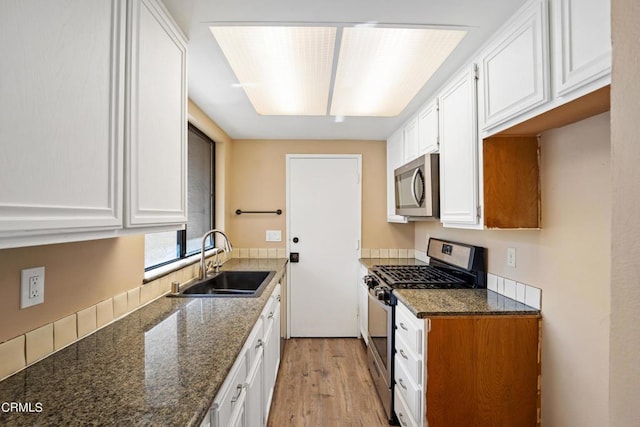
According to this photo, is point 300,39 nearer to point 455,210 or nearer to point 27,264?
point 455,210

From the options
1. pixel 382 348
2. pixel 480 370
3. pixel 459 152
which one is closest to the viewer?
pixel 480 370

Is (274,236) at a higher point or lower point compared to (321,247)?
higher

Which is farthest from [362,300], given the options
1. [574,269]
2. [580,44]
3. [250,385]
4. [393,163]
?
[580,44]

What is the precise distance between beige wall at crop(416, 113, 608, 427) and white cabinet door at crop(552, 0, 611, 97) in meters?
0.34

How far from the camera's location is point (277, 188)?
11.5 feet

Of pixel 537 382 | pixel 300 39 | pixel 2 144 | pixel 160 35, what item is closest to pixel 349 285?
pixel 537 382

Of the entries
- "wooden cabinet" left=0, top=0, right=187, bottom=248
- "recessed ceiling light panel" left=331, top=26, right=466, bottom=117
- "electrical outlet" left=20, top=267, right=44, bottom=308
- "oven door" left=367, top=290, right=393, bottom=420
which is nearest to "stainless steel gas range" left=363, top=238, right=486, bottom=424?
Answer: "oven door" left=367, top=290, right=393, bottom=420

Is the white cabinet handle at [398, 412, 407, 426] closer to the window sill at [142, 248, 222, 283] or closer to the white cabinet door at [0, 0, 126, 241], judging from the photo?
the window sill at [142, 248, 222, 283]

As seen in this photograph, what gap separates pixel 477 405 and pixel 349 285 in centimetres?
200

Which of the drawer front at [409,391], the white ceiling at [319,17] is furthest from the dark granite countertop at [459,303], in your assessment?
the white ceiling at [319,17]

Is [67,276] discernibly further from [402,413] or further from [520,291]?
[520,291]

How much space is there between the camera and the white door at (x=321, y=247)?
3.50 m

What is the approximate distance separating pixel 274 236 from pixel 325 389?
161 centimetres

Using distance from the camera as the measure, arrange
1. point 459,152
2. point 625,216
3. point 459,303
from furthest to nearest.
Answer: point 459,152, point 459,303, point 625,216
